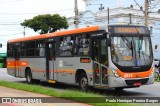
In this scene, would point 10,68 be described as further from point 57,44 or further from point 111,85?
point 111,85

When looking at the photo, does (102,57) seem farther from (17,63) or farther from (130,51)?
(17,63)

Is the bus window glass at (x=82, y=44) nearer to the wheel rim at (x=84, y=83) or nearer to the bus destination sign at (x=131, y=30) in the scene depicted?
the wheel rim at (x=84, y=83)

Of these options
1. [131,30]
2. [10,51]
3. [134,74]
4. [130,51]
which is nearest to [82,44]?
[131,30]

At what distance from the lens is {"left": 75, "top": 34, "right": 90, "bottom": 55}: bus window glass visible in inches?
737

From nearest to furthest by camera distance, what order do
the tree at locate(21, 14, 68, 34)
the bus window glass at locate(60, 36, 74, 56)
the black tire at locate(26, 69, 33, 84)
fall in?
the bus window glass at locate(60, 36, 74, 56) < the black tire at locate(26, 69, 33, 84) < the tree at locate(21, 14, 68, 34)

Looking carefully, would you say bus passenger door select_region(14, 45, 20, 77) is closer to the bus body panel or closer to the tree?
the bus body panel

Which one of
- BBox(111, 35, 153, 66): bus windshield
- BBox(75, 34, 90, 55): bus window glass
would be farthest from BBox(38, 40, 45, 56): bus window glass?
BBox(111, 35, 153, 66): bus windshield

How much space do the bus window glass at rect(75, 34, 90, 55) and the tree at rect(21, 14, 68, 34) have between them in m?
57.1

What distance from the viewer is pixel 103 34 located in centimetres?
1750

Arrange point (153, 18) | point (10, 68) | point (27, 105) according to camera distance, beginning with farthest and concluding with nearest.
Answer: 1. point (153, 18)
2. point (10, 68)
3. point (27, 105)

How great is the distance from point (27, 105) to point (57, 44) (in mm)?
8452

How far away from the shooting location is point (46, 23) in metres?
77.9

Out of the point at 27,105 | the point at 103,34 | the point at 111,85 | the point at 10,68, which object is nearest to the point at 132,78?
the point at 111,85

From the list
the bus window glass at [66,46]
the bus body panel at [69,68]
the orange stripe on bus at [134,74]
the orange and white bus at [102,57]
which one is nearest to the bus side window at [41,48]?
the orange and white bus at [102,57]
